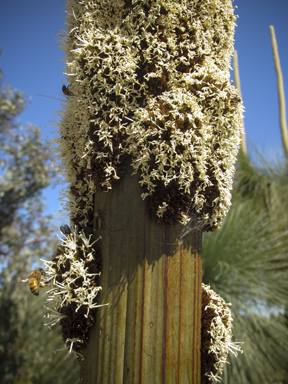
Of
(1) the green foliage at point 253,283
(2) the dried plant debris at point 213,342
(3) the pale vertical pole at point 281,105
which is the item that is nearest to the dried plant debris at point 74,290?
(2) the dried plant debris at point 213,342

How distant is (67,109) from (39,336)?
6.09 m

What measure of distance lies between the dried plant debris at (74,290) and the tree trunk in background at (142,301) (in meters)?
0.04

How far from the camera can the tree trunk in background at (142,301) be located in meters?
1.06

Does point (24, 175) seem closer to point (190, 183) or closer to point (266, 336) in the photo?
point (266, 336)

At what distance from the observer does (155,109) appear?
1133mm

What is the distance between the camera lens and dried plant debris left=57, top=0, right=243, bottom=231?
44.0 inches

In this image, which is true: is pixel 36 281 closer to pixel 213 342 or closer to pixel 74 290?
pixel 74 290

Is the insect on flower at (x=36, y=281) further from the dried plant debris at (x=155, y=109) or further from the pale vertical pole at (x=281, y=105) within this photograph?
the pale vertical pole at (x=281, y=105)

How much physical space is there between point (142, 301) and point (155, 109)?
73 centimetres

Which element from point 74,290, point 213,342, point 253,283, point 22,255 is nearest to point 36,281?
point 74,290

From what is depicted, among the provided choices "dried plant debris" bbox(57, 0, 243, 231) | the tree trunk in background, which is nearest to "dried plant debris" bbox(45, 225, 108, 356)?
the tree trunk in background

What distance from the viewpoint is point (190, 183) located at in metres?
1.15

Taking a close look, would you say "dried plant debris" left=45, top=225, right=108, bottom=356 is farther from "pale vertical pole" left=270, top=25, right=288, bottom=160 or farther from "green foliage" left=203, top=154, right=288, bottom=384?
"pale vertical pole" left=270, top=25, right=288, bottom=160

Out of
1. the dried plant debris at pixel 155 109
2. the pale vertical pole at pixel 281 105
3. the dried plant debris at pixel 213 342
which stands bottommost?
the dried plant debris at pixel 213 342
